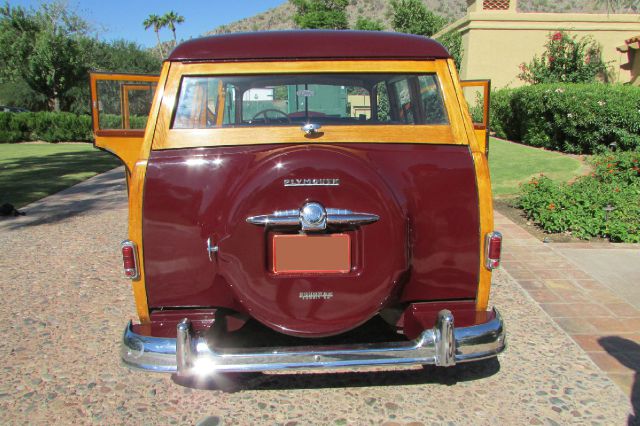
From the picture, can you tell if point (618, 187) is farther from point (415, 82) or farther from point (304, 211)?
point (304, 211)

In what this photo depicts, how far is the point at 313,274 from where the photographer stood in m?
2.46

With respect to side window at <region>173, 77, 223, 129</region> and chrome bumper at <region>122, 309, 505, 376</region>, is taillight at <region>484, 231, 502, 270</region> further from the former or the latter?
side window at <region>173, 77, 223, 129</region>

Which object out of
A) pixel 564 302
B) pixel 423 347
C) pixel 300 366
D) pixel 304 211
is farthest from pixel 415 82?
pixel 564 302

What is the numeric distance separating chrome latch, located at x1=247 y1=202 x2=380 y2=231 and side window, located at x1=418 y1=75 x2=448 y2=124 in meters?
0.77

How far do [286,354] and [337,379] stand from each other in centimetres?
81

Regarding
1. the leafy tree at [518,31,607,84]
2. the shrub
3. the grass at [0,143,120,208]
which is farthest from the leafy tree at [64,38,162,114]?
the shrub

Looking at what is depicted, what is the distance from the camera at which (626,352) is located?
337 centimetres

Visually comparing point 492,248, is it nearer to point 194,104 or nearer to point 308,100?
point 308,100

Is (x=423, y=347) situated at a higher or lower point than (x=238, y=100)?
lower

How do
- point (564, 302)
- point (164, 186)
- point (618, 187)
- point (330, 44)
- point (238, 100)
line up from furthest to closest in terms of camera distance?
point (618, 187) < point (564, 302) < point (238, 100) < point (330, 44) < point (164, 186)

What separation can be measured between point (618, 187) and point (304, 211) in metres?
6.18

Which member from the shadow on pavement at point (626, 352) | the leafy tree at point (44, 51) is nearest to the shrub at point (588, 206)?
the shadow on pavement at point (626, 352)

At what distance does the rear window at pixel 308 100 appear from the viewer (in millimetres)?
2791

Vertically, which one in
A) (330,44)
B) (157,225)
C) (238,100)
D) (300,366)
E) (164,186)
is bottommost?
(300,366)
